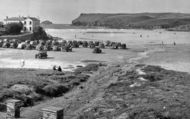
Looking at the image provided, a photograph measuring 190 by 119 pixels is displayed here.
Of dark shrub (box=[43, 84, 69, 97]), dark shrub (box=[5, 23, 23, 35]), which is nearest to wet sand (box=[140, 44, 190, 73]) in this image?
dark shrub (box=[43, 84, 69, 97])

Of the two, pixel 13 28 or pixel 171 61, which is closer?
pixel 171 61

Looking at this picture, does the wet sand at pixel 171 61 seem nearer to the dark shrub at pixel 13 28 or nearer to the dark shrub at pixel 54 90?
the dark shrub at pixel 54 90

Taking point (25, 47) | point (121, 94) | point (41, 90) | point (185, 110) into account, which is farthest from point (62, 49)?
point (185, 110)

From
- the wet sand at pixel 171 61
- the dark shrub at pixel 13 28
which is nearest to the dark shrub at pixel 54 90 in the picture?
the wet sand at pixel 171 61

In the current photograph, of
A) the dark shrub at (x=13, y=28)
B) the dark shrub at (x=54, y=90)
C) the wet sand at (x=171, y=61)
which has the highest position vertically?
the dark shrub at (x=13, y=28)

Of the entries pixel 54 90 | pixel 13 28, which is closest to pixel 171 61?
pixel 54 90

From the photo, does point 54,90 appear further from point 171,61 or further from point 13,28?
point 13,28

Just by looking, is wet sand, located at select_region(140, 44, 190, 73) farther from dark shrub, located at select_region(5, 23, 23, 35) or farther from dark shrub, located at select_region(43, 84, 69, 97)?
dark shrub, located at select_region(5, 23, 23, 35)

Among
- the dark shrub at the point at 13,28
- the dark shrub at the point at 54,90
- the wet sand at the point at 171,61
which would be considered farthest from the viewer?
the dark shrub at the point at 13,28

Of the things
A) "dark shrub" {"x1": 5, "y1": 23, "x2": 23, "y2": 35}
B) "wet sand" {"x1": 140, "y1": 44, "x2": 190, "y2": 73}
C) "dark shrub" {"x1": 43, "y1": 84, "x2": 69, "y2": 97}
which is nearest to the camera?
"dark shrub" {"x1": 43, "y1": 84, "x2": 69, "y2": 97}

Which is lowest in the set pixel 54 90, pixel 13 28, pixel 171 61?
pixel 171 61

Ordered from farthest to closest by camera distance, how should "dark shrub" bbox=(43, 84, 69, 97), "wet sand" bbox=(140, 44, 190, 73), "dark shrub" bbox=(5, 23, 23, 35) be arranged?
"dark shrub" bbox=(5, 23, 23, 35)
"wet sand" bbox=(140, 44, 190, 73)
"dark shrub" bbox=(43, 84, 69, 97)

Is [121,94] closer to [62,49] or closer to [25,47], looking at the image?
[62,49]
